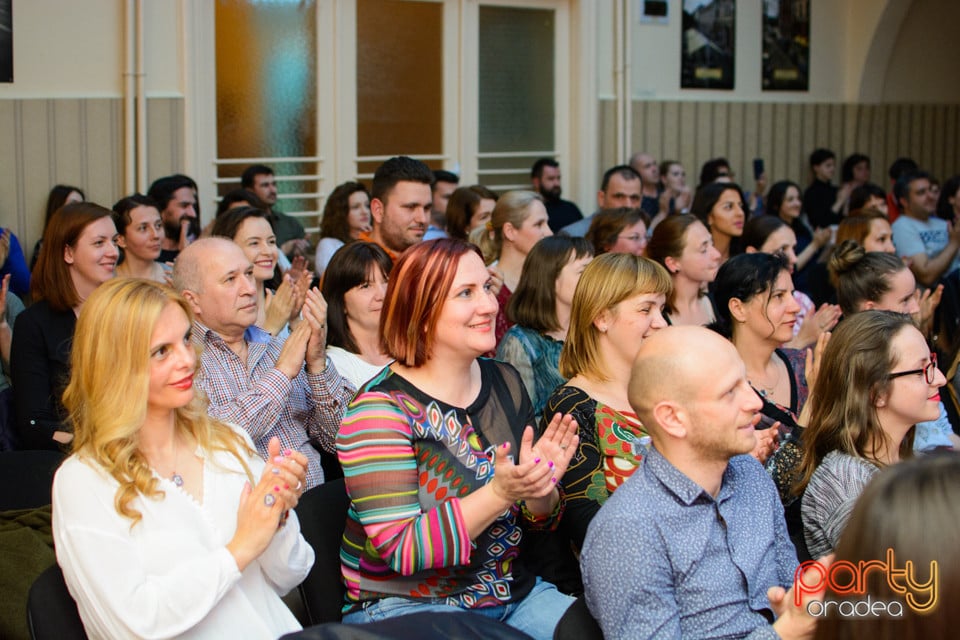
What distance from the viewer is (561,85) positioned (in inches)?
325

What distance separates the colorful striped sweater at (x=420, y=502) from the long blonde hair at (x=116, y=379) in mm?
446

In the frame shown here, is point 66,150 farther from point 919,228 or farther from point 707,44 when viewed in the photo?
point 919,228

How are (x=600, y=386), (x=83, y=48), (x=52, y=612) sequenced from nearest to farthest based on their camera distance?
(x=52, y=612) < (x=600, y=386) < (x=83, y=48)

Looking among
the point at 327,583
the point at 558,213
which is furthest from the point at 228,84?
the point at 327,583

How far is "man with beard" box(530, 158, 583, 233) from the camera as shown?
776 centimetres

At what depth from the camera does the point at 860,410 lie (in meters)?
2.86

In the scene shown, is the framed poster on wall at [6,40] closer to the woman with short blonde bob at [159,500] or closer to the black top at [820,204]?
the woman with short blonde bob at [159,500]

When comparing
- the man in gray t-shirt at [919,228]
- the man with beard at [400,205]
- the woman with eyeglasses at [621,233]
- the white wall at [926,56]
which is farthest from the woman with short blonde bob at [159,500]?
the white wall at [926,56]

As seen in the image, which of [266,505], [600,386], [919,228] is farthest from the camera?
[919,228]

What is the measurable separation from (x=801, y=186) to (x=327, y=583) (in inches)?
303

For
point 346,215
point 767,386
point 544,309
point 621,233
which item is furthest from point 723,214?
point 767,386

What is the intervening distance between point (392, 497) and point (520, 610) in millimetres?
441

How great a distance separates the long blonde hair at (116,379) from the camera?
2.22 meters

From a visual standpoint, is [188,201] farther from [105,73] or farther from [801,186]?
[801,186]
